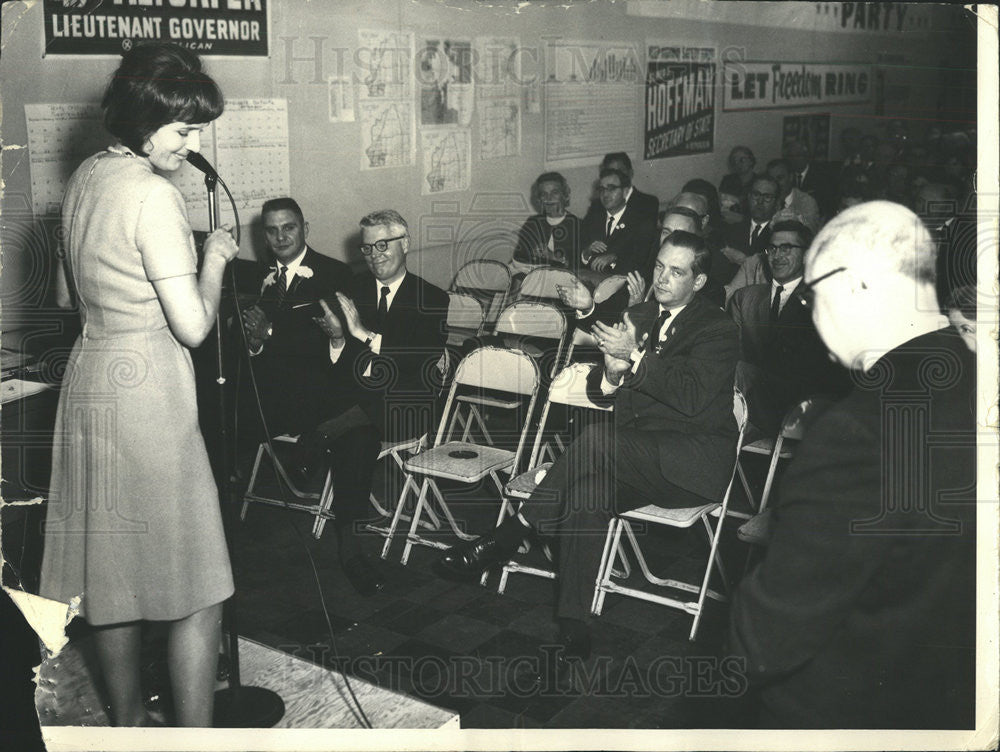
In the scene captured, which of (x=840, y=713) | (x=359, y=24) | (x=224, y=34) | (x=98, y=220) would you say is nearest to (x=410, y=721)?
(x=840, y=713)

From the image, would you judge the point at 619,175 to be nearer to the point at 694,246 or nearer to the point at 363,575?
the point at 694,246

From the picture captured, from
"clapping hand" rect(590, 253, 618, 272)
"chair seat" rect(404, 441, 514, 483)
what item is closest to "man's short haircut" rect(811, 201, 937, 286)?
"chair seat" rect(404, 441, 514, 483)

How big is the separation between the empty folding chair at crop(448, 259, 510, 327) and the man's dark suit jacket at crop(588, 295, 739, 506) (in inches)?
86.8

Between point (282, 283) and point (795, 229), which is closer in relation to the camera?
point (795, 229)

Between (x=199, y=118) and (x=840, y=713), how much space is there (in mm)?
1968

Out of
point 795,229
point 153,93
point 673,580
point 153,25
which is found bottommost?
point 673,580

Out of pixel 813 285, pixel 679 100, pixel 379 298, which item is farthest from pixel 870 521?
pixel 679 100

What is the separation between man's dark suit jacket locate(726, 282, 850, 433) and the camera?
425 cm

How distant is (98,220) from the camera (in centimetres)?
221

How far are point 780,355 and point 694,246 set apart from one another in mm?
970

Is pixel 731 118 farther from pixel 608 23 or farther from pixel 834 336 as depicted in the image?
pixel 834 336

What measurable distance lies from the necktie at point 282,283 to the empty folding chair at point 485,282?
1351 mm

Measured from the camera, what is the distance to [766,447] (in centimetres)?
416

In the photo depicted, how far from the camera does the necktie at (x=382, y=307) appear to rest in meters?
4.55
